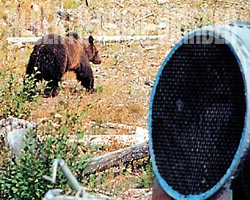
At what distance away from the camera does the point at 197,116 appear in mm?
2523

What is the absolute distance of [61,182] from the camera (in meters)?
3.78

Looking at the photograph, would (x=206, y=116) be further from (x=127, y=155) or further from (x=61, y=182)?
(x=127, y=155)

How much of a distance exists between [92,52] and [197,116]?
21.9ft

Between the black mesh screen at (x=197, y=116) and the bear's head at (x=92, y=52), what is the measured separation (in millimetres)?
6343

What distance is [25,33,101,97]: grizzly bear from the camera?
795cm

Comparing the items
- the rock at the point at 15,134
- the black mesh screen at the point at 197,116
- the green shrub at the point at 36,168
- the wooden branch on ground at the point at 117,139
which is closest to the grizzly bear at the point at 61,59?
the wooden branch on ground at the point at 117,139

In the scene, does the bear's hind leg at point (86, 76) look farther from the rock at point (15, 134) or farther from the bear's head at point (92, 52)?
the rock at point (15, 134)

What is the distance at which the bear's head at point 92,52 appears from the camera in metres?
→ 9.01

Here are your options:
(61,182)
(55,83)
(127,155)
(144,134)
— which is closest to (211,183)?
(61,182)

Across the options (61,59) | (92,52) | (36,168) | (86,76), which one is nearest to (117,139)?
(36,168)

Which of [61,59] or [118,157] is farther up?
[61,59]

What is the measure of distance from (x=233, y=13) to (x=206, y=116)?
26.3ft

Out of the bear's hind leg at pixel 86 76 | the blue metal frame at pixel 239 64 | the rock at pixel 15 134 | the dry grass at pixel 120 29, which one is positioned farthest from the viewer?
the bear's hind leg at pixel 86 76

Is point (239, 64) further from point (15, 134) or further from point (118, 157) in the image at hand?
point (118, 157)
